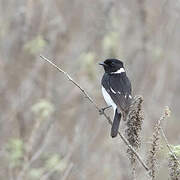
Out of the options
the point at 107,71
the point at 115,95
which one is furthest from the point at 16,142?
the point at 115,95

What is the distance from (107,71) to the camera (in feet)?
17.4

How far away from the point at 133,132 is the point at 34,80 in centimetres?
420

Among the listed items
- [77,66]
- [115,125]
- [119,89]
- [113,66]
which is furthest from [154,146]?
[77,66]

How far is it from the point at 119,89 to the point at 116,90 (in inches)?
1.1

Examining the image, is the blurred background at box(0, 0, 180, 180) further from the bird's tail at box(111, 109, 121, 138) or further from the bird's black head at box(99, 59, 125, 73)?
the bird's tail at box(111, 109, 121, 138)

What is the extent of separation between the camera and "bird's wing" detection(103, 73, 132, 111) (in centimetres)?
446

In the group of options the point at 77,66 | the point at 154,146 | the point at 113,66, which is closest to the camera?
the point at 154,146

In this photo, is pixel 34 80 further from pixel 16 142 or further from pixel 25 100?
pixel 16 142

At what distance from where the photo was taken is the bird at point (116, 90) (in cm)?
436

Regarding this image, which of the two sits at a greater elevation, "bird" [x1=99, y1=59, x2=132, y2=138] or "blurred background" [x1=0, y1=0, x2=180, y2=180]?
"blurred background" [x1=0, y1=0, x2=180, y2=180]

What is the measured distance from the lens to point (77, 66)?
7188 millimetres

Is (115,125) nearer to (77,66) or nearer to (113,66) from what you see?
(113,66)

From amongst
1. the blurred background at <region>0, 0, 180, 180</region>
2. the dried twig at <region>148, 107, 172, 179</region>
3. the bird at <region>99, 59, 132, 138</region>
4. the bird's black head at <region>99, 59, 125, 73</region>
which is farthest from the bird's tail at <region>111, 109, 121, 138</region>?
the blurred background at <region>0, 0, 180, 180</region>

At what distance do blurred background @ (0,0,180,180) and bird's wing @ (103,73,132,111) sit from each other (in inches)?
66.8
